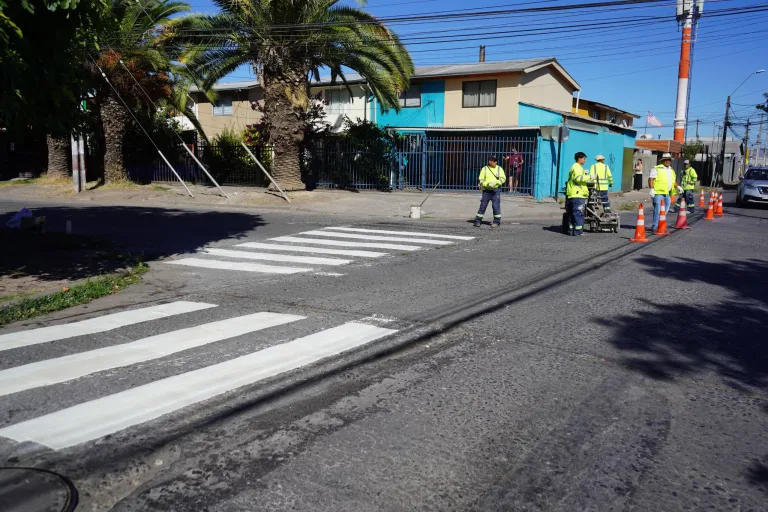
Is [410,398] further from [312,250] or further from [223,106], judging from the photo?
[223,106]

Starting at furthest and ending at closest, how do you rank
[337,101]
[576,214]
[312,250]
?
1. [337,101]
2. [576,214]
3. [312,250]

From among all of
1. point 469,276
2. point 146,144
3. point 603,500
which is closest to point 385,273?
point 469,276

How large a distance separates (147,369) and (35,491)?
6.90 ft

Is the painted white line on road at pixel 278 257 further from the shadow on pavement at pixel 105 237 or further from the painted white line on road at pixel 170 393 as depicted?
the painted white line on road at pixel 170 393

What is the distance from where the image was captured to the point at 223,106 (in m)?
39.4

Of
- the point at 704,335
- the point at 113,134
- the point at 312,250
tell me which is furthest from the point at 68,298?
the point at 113,134

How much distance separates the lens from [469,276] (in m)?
10.1

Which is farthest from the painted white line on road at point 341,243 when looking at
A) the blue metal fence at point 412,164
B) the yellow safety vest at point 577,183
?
the blue metal fence at point 412,164

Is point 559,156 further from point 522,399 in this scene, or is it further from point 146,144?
point 522,399

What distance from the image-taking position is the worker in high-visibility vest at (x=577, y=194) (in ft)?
47.0

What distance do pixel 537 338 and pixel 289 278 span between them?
14.4ft

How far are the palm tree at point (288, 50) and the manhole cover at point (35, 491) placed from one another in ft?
62.3

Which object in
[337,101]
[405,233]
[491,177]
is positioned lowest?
[405,233]

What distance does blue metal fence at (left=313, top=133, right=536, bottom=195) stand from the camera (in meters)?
27.5
